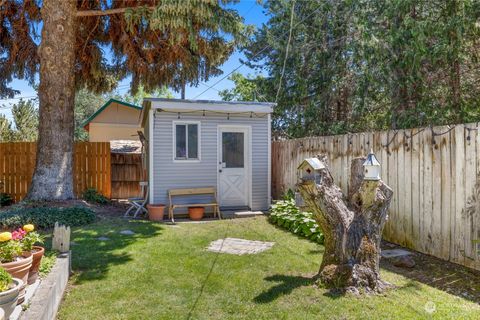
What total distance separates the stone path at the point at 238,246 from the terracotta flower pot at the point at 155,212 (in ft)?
7.81

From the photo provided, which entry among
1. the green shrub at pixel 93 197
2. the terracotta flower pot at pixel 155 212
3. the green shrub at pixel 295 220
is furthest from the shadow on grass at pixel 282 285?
the green shrub at pixel 93 197

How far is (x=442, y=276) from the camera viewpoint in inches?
156

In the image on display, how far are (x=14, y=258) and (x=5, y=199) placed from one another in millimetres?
8292

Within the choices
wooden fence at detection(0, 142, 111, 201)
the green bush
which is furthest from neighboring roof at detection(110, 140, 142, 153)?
the green bush

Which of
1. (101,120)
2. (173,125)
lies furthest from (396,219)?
(101,120)

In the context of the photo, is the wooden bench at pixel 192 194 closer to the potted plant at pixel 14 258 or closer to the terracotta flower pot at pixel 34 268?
the terracotta flower pot at pixel 34 268

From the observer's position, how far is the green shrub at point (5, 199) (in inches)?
376

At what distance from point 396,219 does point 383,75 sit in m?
5.29

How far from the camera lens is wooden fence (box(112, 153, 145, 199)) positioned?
11820mm

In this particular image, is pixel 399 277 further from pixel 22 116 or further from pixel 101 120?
pixel 22 116

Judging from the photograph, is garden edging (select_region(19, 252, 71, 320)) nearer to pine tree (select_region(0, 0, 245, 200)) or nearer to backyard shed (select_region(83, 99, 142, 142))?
pine tree (select_region(0, 0, 245, 200))

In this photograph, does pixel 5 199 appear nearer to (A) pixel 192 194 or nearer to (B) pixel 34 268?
(A) pixel 192 194

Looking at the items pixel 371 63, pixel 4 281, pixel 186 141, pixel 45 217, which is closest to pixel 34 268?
pixel 4 281

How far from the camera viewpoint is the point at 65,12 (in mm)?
8305
